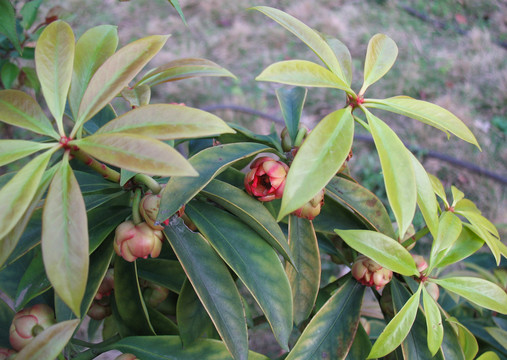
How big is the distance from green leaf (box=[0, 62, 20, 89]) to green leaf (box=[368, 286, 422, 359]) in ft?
3.33

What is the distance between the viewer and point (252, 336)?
4.83 feet

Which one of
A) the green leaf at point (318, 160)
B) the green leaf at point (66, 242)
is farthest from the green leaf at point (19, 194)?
the green leaf at point (318, 160)

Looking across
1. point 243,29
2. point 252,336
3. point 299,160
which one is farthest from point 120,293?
point 243,29

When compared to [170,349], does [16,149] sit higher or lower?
higher

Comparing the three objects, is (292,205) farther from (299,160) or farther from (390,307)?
(390,307)

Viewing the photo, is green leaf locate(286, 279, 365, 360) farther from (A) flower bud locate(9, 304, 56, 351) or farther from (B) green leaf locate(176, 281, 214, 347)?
(A) flower bud locate(9, 304, 56, 351)

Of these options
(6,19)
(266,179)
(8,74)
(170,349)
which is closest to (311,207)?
(266,179)

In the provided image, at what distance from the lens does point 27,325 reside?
596 millimetres

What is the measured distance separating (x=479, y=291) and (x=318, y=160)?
0.34 m

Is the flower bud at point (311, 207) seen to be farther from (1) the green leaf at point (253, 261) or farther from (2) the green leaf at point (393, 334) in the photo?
(2) the green leaf at point (393, 334)

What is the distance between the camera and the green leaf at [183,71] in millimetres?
623

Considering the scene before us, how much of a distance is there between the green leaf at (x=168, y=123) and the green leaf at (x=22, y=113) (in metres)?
0.08

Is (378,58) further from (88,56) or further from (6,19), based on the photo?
(6,19)

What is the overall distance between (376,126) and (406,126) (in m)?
1.83
